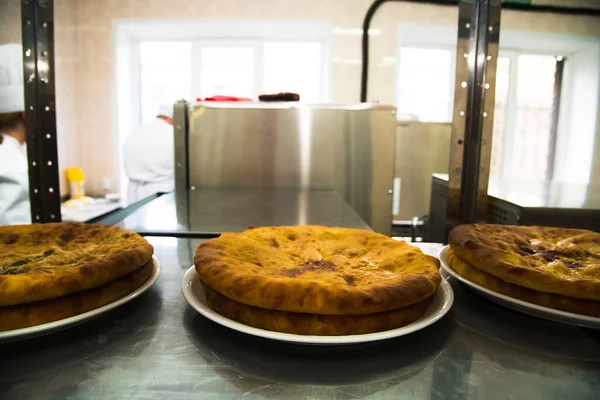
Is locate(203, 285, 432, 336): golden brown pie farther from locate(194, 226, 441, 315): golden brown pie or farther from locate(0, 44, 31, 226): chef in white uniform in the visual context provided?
locate(0, 44, 31, 226): chef in white uniform

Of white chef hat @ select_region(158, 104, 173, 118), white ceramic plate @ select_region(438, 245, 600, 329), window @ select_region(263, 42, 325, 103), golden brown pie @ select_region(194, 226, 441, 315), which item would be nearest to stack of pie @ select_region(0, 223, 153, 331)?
golden brown pie @ select_region(194, 226, 441, 315)

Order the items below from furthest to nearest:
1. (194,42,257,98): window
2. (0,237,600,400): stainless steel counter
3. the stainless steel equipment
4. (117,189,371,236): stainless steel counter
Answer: (194,42,257,98): window, the stainless steel equipment, (117,189,371,236): stainless steel counter, (0,237,600,400): stainless steel counter

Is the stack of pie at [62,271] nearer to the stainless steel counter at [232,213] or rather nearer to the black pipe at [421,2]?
the stainless steel counter at [232,213]

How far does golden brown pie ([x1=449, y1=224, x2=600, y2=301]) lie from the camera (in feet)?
1.71

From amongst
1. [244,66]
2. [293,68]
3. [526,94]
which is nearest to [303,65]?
[293,68]

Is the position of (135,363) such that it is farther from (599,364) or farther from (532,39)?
(532,39)

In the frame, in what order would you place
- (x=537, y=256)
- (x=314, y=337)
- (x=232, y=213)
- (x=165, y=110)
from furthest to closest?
1. (x=165, y=110)
2. (x=232, y=213)
3. (x=537, y=256)
4. (x=314, y=337)

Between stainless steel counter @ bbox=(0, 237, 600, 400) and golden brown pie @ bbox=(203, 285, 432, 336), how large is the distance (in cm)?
4

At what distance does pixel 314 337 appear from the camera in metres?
0.44

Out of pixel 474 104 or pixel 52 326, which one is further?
pixel 474 104

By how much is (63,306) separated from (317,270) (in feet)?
1.10

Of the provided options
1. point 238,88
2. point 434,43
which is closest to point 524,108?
point 434,43

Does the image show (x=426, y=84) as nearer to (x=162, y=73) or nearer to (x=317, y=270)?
Result: (x=162, y=73)

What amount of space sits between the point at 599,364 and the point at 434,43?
482 centimetres
